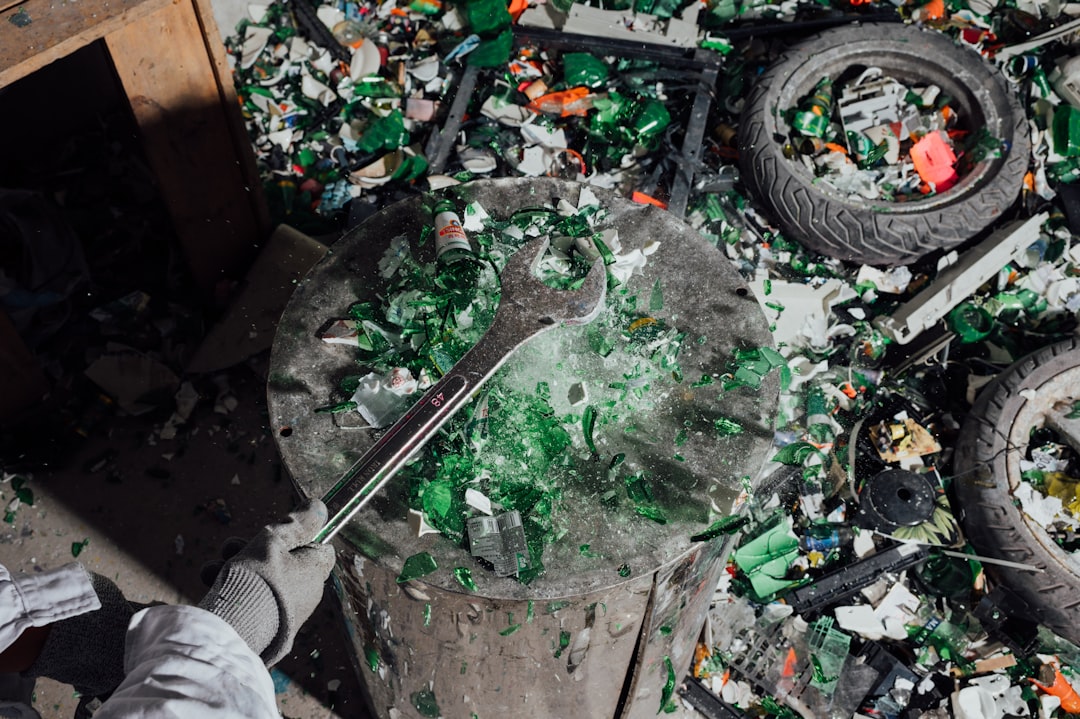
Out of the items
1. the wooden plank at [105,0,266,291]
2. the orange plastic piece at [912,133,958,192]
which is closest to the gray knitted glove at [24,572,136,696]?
the wooden plank at [105,0,266,291]

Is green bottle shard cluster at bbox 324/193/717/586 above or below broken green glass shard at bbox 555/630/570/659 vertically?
above

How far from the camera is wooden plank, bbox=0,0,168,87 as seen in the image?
98.4 inches

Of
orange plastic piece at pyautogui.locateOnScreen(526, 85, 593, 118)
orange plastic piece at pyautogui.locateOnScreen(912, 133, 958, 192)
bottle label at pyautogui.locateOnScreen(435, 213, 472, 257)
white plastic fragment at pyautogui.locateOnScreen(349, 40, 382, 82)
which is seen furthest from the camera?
white plastic fragment at pyautogui.locateOnScreen(349, 40, 382, 82)

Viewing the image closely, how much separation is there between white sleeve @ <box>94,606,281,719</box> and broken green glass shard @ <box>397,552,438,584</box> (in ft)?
1.03

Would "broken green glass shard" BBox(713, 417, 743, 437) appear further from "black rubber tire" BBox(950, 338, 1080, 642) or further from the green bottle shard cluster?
"black rubber tire" BBox(950, 338, 1080, 642)

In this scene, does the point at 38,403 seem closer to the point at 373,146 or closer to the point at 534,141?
the point at 373,146

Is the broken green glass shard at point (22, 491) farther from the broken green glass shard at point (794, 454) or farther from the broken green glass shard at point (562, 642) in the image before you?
the broken green glass shard at point (794, 454)

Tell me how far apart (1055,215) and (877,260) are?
0.86 metres

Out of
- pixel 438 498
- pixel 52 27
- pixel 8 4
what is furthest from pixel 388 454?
pixel 8 4

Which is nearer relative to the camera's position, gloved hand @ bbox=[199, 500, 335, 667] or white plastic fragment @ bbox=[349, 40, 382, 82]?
gloved hand @ bbox=[199, 500, 335, 667]

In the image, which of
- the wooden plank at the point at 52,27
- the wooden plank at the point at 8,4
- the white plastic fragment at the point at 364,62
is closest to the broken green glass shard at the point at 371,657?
the wooden plank at the point at 52,27

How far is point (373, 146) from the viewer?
3.89 metres

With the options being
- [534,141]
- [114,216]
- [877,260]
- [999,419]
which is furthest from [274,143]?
[999,419]

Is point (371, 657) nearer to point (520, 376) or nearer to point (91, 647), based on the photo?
point (91, 647)
